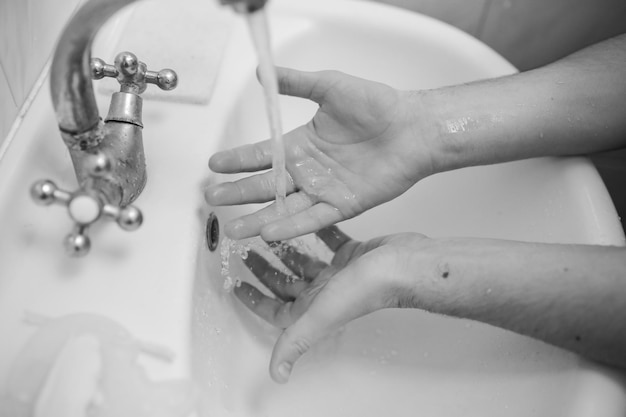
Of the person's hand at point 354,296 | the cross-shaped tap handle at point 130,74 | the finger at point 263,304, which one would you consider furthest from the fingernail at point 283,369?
the cross-shaped tap handle at point 130,74

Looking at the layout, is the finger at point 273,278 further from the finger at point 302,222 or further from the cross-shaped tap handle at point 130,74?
the cross-shaped tap handle at point 130,74

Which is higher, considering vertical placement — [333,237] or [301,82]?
[301,82]

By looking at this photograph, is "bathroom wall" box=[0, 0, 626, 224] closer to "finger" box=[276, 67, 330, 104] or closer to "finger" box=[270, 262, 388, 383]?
"finger" box=[276, 67, 330, 104]

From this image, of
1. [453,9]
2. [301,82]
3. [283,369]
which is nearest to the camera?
[283,369]

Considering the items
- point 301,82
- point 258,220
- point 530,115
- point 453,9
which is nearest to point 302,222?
point 258,220

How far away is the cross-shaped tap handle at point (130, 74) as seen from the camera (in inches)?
20.5

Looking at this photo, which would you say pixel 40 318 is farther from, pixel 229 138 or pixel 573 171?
pixel 573 171

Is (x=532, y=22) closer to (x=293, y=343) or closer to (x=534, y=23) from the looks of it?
(x=534, y=23)

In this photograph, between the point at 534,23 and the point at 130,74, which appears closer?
the point at 130,74

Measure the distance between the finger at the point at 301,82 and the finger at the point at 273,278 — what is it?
22 centimetres

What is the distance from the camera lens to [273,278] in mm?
719

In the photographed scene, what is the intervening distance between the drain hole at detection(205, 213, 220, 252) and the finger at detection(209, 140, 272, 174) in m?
Result: 0.06

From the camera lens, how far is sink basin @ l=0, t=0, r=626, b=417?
50 cm

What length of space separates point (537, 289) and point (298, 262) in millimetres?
310
